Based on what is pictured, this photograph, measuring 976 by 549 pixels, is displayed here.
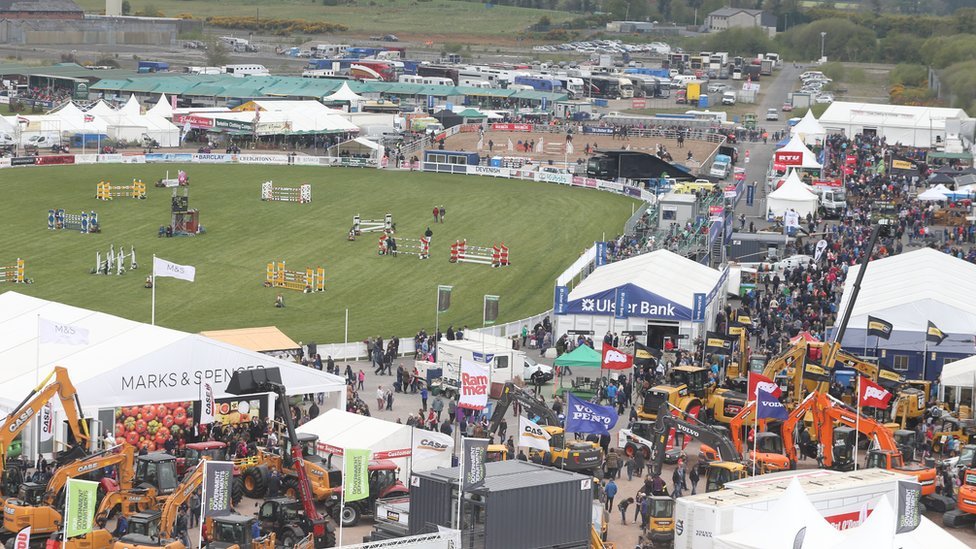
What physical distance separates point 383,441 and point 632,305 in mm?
17681

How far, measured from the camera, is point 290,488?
33562 mm

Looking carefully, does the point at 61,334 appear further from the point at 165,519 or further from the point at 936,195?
the point at 936,195

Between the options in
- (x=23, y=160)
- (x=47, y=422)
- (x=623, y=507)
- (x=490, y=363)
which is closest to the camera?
(x=623, y=507)

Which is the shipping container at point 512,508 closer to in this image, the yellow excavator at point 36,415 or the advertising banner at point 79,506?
the advertising banner at point 79,506

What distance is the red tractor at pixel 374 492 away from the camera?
108 feet

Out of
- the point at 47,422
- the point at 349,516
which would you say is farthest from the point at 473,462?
the point at 47,422

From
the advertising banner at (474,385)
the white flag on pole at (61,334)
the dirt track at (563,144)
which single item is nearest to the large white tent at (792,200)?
the dirt track at (563,144)

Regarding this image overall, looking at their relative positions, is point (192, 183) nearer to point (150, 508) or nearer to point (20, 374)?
point (20, 374)

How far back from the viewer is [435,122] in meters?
118

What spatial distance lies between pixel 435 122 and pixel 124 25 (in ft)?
305

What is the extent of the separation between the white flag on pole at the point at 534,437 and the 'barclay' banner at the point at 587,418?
1.14m

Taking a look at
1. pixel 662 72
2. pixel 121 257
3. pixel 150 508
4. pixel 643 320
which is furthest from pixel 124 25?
pixel 150 508

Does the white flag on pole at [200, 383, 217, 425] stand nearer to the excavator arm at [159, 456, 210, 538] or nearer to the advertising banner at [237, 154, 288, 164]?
the excavator arm at [159, 456, 210, 538]

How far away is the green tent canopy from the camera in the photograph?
46.3m
